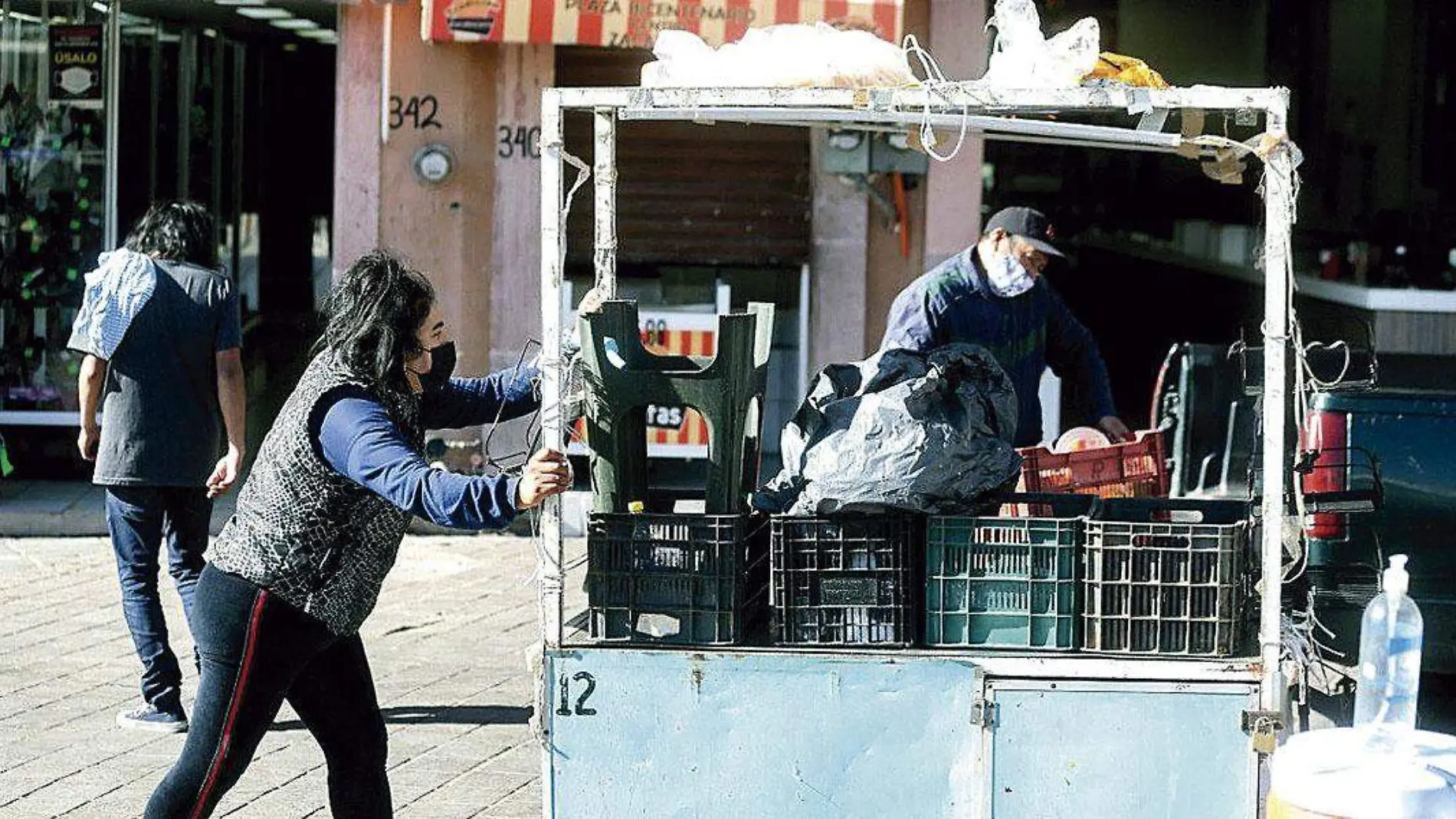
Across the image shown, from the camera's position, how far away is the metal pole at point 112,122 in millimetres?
11758

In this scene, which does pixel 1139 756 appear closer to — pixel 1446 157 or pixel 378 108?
pixel 378 108

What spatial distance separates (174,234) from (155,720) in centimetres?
165

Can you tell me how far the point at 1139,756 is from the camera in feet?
15.5

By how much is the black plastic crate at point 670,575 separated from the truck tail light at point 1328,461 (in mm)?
2848

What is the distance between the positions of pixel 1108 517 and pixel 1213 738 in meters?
0.79

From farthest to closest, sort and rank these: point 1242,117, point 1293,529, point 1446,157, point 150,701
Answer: point 1446,157 < point 150,701 < point 1293,529 < point 1242,117

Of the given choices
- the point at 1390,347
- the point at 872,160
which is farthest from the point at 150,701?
the point at 1390,347

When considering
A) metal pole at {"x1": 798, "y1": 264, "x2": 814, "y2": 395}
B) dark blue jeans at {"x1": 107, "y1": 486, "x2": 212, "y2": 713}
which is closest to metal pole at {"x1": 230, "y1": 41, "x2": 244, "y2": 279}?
metal pole at {"x1": 798, "y1": 264, "x2": 814, "y2": 395}

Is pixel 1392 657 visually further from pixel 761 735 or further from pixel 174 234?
pixel 174 234

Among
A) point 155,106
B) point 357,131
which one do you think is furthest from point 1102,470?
point 155,106

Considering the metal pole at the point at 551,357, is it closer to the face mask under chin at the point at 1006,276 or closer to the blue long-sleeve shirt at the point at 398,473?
the blue long-sleeve shirt at the point at 398,473

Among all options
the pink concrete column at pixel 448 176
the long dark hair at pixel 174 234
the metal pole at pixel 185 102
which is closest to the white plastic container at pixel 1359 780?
the long dark hair at pixel 174 234

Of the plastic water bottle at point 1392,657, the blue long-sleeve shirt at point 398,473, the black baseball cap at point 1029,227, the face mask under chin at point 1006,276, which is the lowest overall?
the plastic water bottle at point 1392,657

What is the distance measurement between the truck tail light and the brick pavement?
270 centimetres
